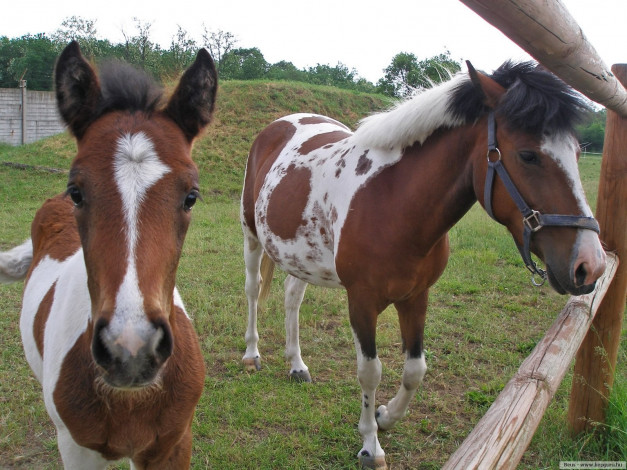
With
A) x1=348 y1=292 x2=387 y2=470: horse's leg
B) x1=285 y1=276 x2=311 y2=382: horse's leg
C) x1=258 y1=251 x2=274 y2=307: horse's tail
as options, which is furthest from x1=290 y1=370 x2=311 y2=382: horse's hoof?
x1=258 y1=251 x2=274 y2=307: horse's tail

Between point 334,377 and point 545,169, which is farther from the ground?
point 545,169

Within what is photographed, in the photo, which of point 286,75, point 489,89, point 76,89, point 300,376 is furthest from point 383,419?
point 286,75

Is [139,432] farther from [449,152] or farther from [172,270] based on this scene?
[449,152]

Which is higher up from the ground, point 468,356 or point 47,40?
point 47,40

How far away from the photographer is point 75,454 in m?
1.81

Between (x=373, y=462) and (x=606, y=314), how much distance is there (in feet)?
5.53

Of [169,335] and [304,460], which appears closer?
[169,335]

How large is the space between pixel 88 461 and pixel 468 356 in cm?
320

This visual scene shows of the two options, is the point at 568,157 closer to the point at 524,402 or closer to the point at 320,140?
the point at 524,402

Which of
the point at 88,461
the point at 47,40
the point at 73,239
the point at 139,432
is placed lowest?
the point at 88,461

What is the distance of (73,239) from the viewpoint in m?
2.52

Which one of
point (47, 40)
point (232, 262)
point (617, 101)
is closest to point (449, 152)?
point (617, 101)

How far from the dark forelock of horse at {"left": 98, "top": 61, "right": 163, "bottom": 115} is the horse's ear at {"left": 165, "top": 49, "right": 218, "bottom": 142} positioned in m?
0.07

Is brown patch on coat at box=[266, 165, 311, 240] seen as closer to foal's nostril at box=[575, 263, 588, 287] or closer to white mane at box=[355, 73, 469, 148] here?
white mane at box=[355, 73, 469, 148]
